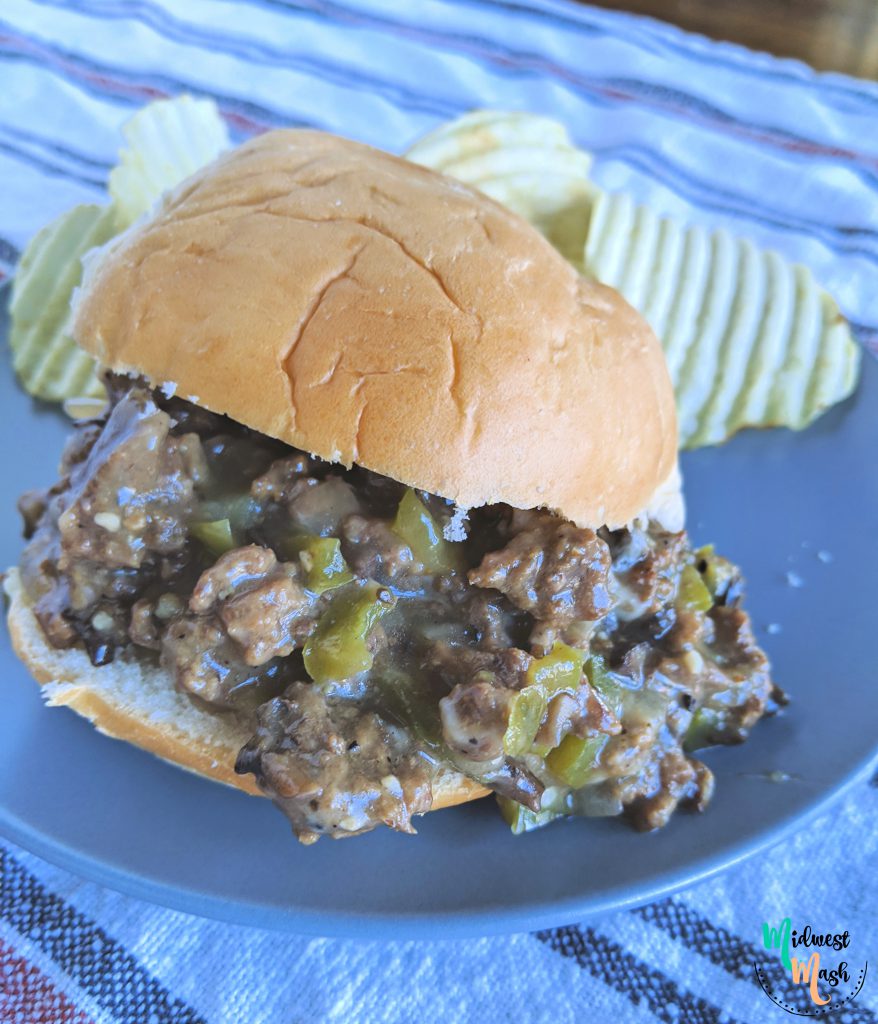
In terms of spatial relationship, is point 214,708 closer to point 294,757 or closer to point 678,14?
point 294,757

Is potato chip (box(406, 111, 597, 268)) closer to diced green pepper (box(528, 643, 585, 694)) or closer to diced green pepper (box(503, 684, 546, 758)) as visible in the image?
diced green pepper (box(528, 643, 585, 694))

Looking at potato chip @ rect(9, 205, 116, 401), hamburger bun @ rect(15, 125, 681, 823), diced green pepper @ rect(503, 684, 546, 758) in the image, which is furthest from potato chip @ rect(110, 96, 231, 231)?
diced green pepper @ rect(503, 684, 546, 758)

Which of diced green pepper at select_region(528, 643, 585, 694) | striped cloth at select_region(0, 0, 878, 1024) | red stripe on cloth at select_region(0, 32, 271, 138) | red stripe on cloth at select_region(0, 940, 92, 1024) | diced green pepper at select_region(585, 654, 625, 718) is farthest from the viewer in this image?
red stripe on cloth at select_region(0, 32, 271, 138)

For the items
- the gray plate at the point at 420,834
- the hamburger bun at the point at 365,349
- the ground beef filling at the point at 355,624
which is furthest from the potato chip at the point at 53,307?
the ground beef filling at the point at 355,624

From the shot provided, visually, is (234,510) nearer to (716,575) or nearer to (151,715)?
(151,715)

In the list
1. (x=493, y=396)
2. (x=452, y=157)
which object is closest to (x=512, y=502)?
(x=493, y=396)

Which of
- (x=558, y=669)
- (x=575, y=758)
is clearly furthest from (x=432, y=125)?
(x=575, y=758)
